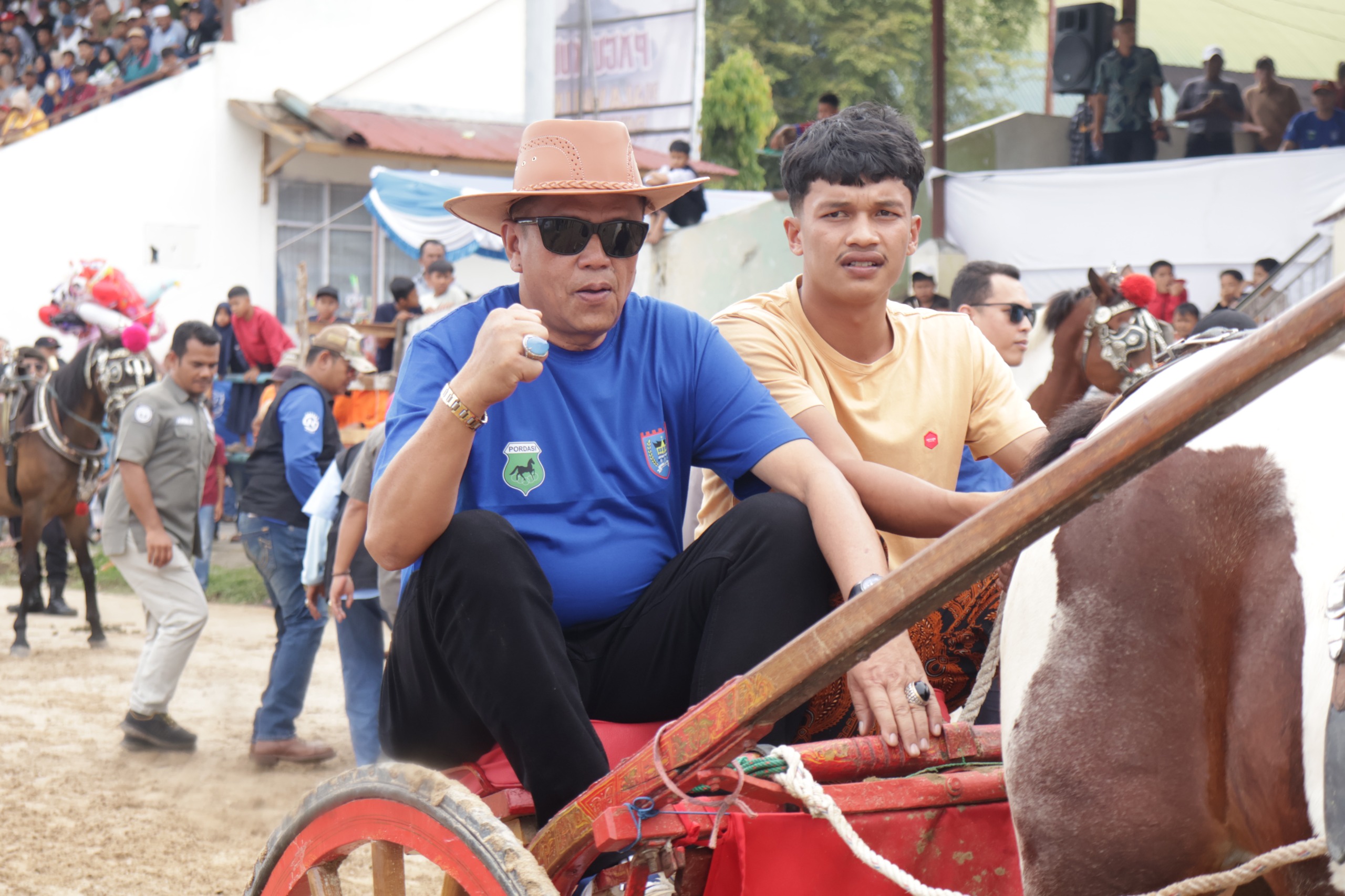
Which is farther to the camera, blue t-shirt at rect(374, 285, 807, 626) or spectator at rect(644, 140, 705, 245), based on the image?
spectator at rect(644, 140, 705, 245)

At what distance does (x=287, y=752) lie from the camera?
622 centimetres

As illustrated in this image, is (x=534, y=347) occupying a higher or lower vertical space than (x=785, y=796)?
higher

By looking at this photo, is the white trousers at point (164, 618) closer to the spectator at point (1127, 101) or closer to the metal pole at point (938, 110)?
the metal pole at point (938, 110)

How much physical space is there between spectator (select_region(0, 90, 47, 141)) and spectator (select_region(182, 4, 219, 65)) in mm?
2034

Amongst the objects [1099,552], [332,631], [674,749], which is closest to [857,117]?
[1099,552]

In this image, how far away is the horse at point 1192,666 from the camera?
5.31 ft

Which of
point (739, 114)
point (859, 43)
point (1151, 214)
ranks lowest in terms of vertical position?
point (1151, 214)

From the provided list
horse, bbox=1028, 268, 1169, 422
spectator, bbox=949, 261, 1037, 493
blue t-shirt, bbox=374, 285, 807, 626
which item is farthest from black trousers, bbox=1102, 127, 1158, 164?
blue t-shirt, bbox=374, 285, 807, 626

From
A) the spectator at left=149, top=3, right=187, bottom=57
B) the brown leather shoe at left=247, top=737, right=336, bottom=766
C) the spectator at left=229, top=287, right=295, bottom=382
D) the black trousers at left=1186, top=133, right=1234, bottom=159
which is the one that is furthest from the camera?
the spectator at left=149, top=3, right=187, bottom=57

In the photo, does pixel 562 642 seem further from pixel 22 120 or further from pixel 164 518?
pixel 22 120

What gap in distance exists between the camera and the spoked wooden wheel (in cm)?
195

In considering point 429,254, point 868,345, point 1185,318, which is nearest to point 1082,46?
point 1185,318

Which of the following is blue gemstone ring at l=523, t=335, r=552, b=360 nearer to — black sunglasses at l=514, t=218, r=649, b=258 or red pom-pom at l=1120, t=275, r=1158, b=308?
black sunglasses at l=514, t=218, r=649, b=258

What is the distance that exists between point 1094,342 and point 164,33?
50.9 feet
